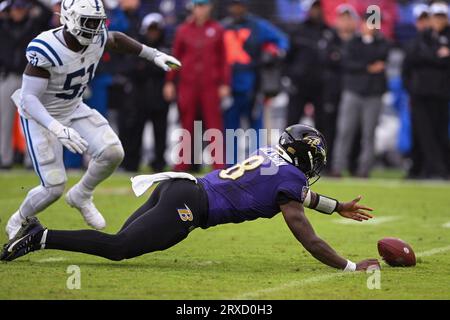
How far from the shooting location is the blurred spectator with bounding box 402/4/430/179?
12500 mm

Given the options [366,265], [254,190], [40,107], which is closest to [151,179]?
[254,190]

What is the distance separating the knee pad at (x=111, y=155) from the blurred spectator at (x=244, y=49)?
592 centimetres

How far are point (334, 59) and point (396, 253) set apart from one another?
7.04 meters

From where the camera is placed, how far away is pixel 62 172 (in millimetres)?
6809

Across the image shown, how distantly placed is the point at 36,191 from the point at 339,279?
7.46 ft

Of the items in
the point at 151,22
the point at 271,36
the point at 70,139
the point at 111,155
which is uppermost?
the point at 151,22

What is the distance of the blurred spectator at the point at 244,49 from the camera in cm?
1290

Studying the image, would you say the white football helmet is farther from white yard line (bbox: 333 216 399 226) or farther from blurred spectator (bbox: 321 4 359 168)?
blurred spectator (bbox: 321 4 359 168)

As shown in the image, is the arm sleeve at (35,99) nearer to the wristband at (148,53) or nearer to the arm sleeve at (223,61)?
the wristband at (148,53)

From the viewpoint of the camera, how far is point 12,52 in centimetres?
1246

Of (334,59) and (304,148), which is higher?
(334,59)

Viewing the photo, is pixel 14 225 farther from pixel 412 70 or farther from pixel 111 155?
pixel 412 70

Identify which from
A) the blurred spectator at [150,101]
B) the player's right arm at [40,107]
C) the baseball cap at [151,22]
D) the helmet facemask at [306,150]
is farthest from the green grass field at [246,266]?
the baseball cap at [151,22]
